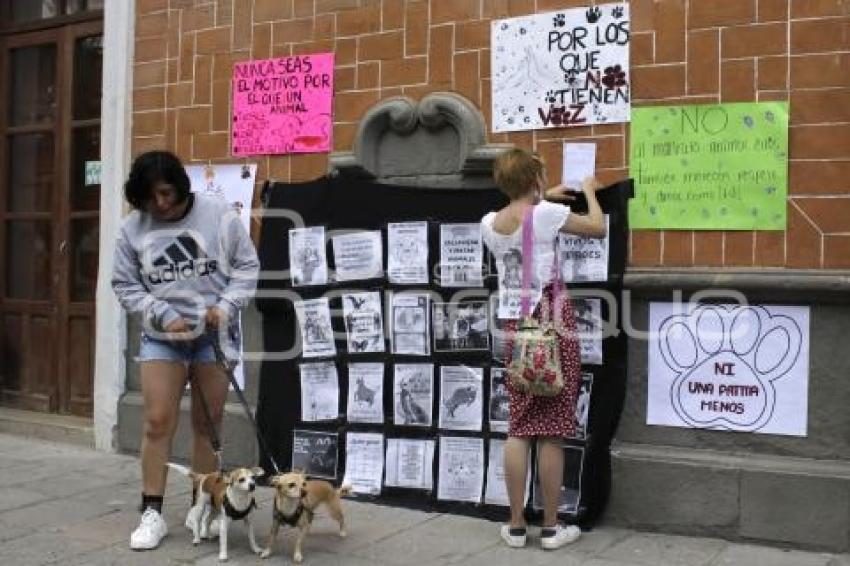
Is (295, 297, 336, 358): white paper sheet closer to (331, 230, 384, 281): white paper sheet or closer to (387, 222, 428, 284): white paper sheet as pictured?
(331, 230, 384, 281): white paper sheet

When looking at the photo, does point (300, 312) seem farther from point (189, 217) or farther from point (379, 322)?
point (189, 217)

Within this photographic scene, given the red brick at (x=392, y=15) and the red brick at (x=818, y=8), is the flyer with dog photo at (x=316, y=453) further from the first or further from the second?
the red brick at (x=818, y=8)

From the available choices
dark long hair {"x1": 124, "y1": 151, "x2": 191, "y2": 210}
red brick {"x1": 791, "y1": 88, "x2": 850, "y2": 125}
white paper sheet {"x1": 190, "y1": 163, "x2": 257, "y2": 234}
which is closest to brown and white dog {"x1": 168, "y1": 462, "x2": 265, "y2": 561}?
dark long hair {"x1": 124, "y1": 151, "x2": 191, "y2": 210}

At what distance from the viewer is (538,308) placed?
4.40 m

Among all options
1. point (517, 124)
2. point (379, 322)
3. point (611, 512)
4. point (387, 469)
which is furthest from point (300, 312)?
point (611, 512)

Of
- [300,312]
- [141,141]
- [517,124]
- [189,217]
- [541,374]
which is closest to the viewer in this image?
[541,374]

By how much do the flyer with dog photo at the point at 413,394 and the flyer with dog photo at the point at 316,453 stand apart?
0.44 m

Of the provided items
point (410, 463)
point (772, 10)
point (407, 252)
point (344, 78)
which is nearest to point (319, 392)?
point (410, 463)

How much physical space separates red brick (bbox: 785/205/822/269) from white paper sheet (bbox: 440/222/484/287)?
151 centimetres

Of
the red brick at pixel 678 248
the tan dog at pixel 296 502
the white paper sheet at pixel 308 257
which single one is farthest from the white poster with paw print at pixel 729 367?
the white paper sheet at pixel 308 257

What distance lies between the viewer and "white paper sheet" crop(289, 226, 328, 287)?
18.3 ft

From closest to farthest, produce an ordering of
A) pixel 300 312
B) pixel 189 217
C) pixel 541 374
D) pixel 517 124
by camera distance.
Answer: pixel 541 374 → pixel 189 217 → pixel 517 124 → pixel 300 312

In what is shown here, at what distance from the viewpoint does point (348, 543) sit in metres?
4.59

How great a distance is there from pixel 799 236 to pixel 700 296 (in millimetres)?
514
